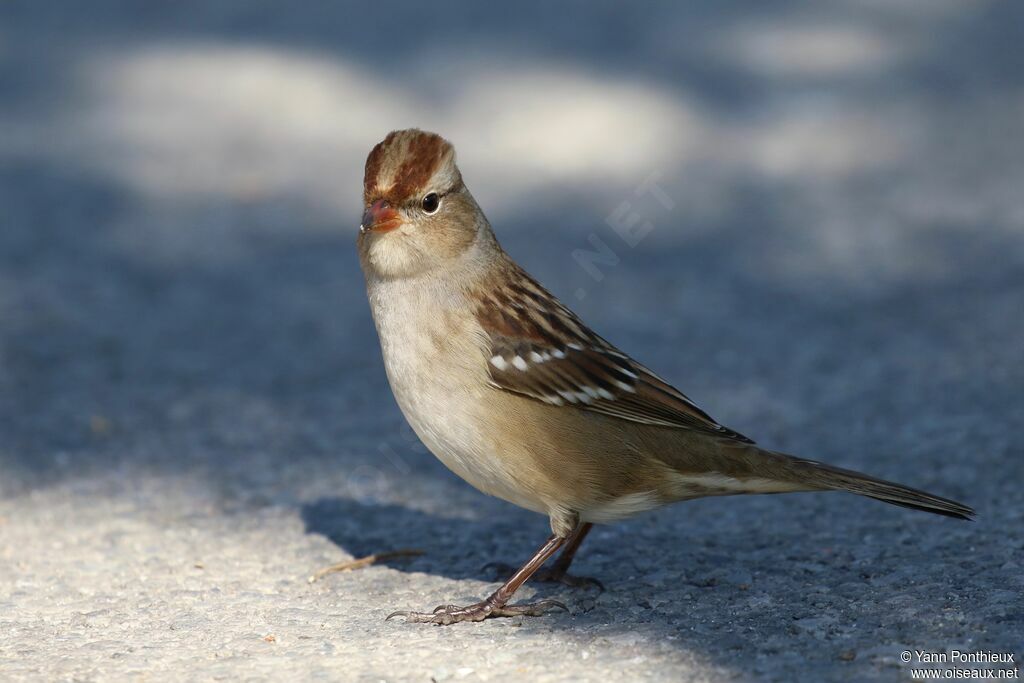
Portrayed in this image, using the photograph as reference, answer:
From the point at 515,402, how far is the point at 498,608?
727 millimetres

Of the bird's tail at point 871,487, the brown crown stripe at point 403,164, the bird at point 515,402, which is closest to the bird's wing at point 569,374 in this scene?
the bird at point 515,402

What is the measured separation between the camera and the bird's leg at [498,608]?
4.51 metres

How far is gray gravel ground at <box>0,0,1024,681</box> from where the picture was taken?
4434mm

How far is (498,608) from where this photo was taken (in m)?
4.59

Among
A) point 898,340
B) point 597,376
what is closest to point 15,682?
point 597,376

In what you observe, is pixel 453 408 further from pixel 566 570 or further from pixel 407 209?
pixel 566 570

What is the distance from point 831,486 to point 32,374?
192 inches

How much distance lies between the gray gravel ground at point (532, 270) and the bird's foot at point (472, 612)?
3.2 inches

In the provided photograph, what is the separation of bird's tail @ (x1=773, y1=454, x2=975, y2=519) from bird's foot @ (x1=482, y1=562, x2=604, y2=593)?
0.89 m

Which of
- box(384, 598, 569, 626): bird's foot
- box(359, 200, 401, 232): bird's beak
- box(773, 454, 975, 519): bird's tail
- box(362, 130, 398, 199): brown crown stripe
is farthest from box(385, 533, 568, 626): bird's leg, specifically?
box(362, 130, 398, 199): brown crown stripe

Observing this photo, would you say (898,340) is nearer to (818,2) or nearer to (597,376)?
(597,376)
